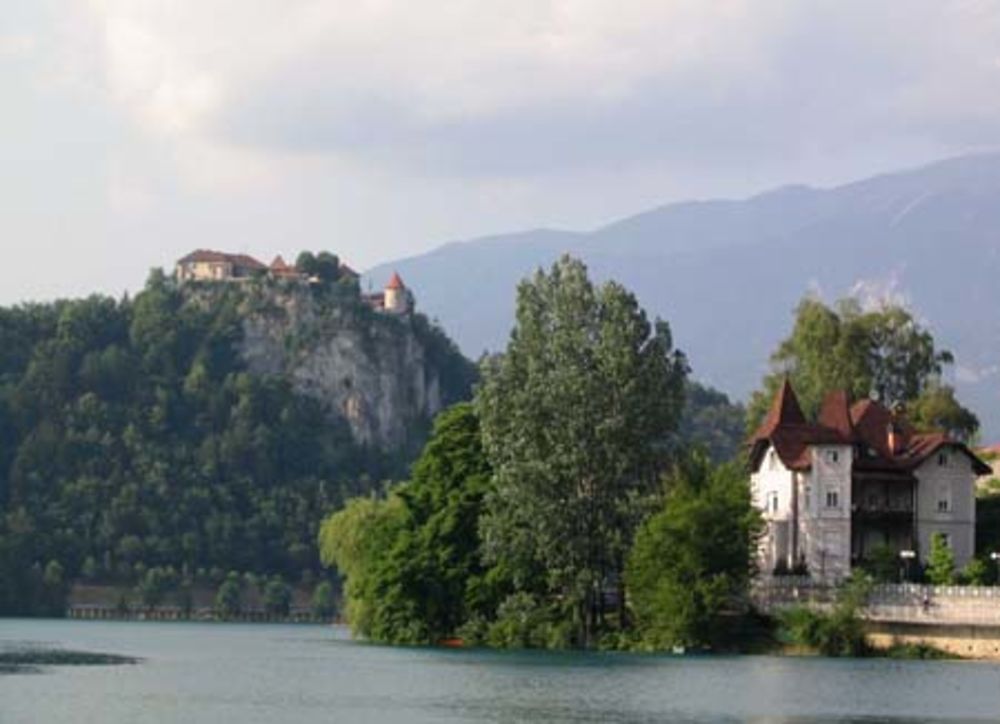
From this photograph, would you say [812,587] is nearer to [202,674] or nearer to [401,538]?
[401,538]

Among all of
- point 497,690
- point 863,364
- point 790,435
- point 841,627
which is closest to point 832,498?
point 790,435

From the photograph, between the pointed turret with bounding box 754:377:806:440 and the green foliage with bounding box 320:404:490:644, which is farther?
the pointed turret with bounding box 754:377:806:440

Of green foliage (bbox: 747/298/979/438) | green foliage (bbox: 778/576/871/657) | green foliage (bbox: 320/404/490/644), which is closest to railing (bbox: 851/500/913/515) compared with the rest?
green foliage (bbox: 778/576/871/657)

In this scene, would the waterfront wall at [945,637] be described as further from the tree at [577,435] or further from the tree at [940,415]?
the tree at [940,415]

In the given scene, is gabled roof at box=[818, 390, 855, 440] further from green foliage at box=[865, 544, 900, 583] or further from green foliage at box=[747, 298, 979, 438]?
green foliage at box=[747, 298, 979, 438]

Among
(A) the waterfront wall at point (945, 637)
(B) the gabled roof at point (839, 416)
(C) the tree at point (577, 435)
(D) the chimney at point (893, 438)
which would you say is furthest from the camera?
(D) the chimney at point (893, 438)

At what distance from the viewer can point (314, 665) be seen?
88.5 m

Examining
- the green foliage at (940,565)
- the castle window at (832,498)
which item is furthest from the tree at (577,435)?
the green foliage at (940,565)

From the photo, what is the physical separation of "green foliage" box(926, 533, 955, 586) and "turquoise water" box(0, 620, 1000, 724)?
9581 mm

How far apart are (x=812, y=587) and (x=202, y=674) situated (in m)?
27.0

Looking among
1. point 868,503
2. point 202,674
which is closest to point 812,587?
point 868,503

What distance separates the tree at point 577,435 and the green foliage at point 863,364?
27371 mm

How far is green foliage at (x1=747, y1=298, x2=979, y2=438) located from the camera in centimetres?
12525

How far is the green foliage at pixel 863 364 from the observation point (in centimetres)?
12525
